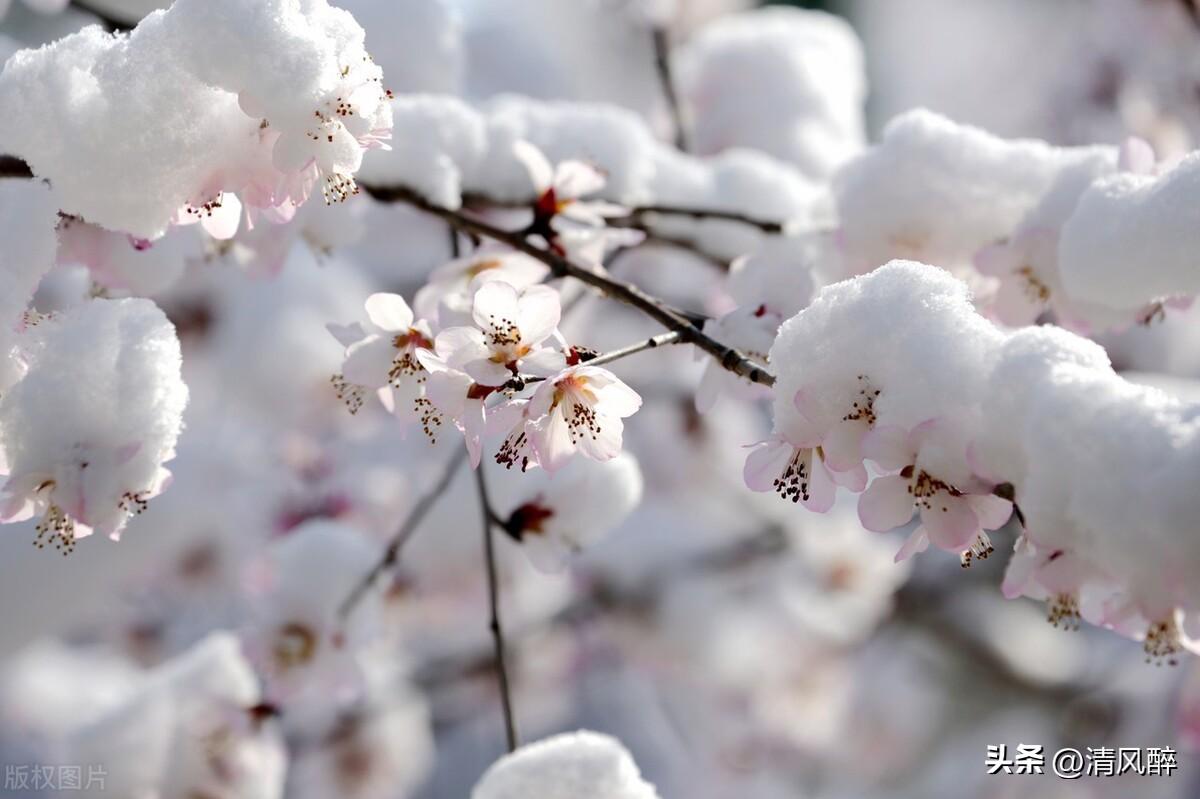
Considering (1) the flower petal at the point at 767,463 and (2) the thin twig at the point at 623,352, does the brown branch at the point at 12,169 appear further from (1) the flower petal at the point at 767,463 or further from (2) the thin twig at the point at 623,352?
(1) the flower petal at the point at 767,463

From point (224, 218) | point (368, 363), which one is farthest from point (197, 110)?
point (368, 363)

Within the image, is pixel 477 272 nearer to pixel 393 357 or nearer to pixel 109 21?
pixel 393 357

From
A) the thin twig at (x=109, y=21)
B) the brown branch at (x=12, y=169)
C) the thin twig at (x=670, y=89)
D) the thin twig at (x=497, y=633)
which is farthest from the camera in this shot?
the thin twig at (x=670, y=89)

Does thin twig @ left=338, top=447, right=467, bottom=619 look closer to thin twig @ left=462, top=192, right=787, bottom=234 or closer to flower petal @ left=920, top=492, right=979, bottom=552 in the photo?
thin twig @ left=462, top=192, right=787, bottom=234

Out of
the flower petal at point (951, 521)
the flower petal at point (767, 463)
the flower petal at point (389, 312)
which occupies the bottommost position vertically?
the flower petal at point (389, 312)

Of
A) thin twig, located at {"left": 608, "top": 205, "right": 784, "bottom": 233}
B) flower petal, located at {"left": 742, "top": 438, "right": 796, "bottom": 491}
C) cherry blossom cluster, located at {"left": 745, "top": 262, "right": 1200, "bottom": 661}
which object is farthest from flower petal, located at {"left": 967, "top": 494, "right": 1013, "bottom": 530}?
thin twig, located at {"left": 608, "top": 205, "right": 784, "bottom": 233}

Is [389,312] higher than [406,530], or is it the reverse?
[389,312]

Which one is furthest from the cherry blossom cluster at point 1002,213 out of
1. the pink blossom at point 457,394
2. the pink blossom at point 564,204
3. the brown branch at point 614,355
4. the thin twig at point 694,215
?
the pink blossom at point 457,394
